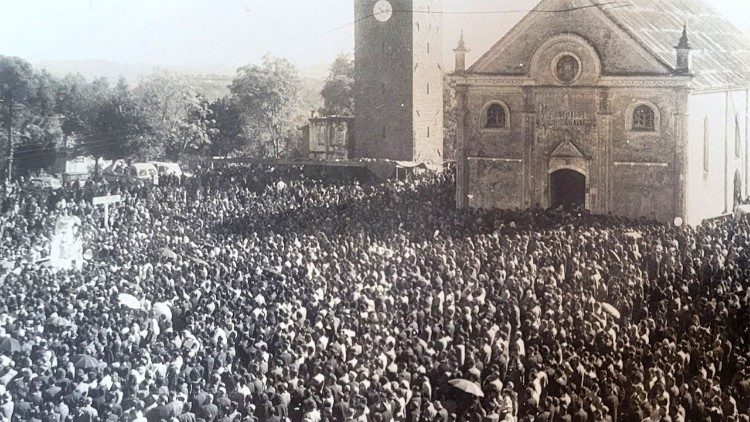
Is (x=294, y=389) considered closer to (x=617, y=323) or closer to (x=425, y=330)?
(x=425, y=330)

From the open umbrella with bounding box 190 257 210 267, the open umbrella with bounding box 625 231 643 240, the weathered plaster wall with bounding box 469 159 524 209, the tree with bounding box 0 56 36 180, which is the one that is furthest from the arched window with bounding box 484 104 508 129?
the tree with bounding box 0 56 36 180

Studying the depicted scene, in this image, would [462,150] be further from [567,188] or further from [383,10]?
[383,10]

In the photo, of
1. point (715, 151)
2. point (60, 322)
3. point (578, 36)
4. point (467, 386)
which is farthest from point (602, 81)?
point (60, 322)

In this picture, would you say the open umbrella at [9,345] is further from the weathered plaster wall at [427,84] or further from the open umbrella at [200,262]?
the weathered plaster wall at [427,84]

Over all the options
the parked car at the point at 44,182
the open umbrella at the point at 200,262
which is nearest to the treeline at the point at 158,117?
the parked car at the point at 44,182

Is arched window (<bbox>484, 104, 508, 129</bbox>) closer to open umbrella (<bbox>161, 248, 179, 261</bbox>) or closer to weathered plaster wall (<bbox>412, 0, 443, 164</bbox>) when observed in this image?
open umbrella (<bbox>161, 248, 179, 261</bbox>)

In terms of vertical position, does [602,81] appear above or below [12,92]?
above

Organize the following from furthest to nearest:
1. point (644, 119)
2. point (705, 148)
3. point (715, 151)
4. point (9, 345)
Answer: point (644, 119) < point (705, 148) < point (715, 151) < point (9, 345)
